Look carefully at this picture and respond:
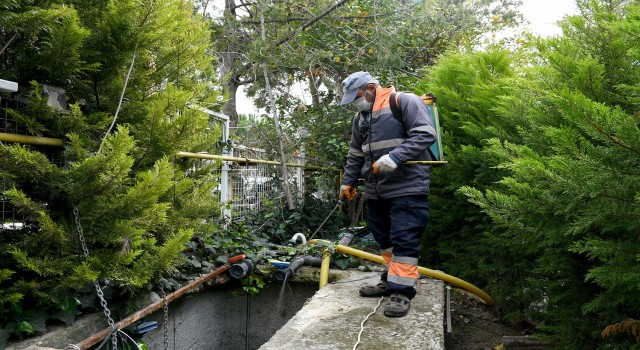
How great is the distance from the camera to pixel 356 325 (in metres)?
3.16

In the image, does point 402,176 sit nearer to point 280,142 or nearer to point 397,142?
point 397,142

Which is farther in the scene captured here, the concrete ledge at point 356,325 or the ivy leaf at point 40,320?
the concrete ledge at point 356,325

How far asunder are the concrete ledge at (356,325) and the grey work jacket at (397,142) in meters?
0.82

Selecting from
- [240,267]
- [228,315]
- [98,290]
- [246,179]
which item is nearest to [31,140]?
[98,290]

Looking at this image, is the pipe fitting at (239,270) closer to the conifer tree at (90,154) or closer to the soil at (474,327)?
the conifer tree at (90,154)

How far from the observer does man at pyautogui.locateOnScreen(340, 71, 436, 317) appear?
3404 mm

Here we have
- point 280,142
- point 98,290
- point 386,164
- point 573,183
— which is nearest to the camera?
point 573,183

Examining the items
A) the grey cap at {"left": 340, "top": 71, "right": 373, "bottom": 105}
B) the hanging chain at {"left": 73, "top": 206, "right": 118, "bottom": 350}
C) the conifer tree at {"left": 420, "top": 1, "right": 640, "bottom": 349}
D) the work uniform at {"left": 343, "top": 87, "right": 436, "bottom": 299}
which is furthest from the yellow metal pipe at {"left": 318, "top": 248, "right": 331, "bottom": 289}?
the hanging chain at {"left": 73, "top": 206, "right": 118, "bottom": 350}

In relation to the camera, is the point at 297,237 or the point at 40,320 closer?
the point at 40,320

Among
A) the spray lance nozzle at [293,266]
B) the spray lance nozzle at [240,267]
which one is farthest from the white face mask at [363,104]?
the spray lance nozzle at [240,267]

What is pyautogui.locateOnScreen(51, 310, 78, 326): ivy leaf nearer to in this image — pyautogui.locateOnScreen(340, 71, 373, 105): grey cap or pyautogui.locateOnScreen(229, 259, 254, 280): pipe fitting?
A: pyautogui.locateOnScreen(229, 259, 254, 280): pipe fitting

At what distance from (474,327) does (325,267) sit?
1326 mm

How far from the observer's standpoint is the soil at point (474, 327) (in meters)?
3.73

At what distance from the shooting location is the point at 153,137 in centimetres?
325
